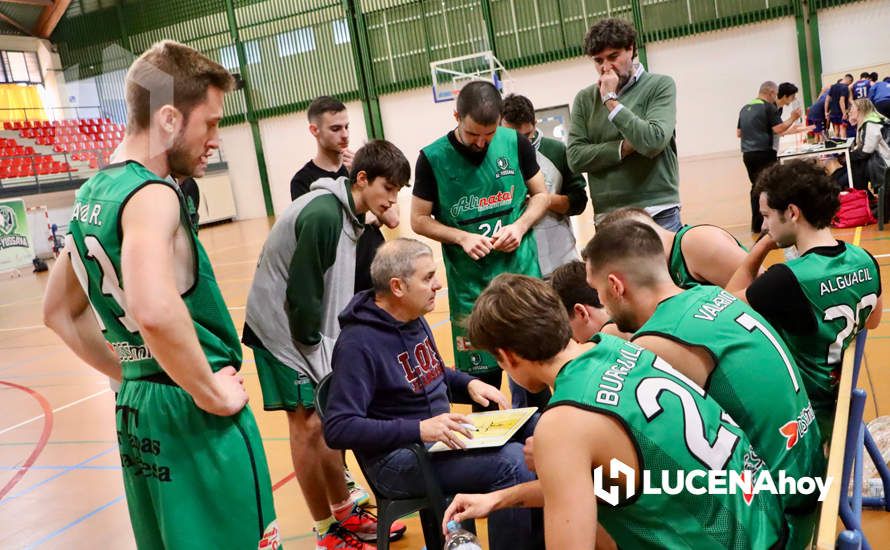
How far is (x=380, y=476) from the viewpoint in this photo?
2543mm

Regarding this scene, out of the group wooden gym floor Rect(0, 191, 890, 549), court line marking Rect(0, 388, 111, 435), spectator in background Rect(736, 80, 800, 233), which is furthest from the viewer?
spectator in background Rect(736, 80, 800, 233)

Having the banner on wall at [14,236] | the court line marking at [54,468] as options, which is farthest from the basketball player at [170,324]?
the banner on wall at [14,236]

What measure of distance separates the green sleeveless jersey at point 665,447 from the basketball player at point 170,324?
0.78 meters

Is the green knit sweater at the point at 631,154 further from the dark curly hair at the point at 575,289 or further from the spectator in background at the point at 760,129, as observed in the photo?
the spectator in background at the point at 760,129

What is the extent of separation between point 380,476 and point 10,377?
23.5 feet

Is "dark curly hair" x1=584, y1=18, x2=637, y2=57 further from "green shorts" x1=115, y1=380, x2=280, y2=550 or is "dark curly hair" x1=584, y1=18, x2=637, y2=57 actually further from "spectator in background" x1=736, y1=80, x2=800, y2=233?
"spectator in background" x1=736, y1=80, x2=800, y2=233

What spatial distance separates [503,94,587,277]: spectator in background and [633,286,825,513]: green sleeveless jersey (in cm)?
Result: 218

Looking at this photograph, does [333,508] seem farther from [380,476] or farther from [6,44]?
[6,44]

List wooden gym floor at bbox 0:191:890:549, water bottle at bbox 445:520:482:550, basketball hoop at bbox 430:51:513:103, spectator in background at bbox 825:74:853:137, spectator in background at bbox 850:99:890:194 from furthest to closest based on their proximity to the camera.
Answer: basketball hoop at bbox 430:51:513:103 → spectator in background at bbox 825:74:853:137 → spectator in background at bbox 850:99:890:194 → wooden gym floor at bbox 0:191:890:549 → water bottle at bbox 445:520:482:550

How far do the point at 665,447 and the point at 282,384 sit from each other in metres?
1.96

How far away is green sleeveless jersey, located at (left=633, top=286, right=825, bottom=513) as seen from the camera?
6.19 feet

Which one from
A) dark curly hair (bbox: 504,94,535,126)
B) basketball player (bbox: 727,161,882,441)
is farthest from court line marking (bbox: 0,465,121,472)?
basketball player (bbox: 727,161,882,441)

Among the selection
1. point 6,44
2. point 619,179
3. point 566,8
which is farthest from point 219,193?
point 619,179

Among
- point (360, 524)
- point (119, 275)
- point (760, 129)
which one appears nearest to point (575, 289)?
point (360, 524)
